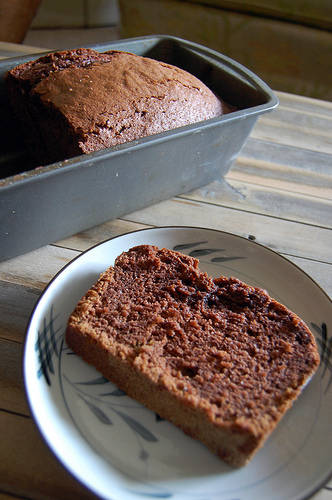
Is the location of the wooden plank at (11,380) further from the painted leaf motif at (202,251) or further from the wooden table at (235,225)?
the painted leaf motif at (202,251)

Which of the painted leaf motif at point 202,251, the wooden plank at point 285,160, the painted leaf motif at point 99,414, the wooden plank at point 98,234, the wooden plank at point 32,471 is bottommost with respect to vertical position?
the wooden plank at point 32,471

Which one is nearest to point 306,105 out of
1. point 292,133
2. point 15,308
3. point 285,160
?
point 292,133

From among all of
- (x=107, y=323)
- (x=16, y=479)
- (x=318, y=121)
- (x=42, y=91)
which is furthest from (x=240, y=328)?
(x=318, y=121)

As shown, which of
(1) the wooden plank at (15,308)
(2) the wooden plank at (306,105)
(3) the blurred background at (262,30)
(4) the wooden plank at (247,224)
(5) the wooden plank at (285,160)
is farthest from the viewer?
(3) the blurred background at (262,30)

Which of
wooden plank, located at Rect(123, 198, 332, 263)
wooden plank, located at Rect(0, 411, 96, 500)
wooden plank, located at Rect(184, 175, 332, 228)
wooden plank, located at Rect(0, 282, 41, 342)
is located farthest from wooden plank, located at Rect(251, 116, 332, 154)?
wooden plank, located at Rect(0, 411, 96, 500)

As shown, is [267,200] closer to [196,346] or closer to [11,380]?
[196,346]

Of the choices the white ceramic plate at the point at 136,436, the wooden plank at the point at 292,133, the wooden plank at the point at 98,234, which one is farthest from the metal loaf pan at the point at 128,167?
the wooden plank at the point at 292,133

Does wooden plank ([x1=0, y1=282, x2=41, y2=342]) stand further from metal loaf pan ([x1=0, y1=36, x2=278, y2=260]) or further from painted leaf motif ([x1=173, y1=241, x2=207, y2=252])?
painted leaf motif ([x1=173, y1=241, x2=207, y2=252])
